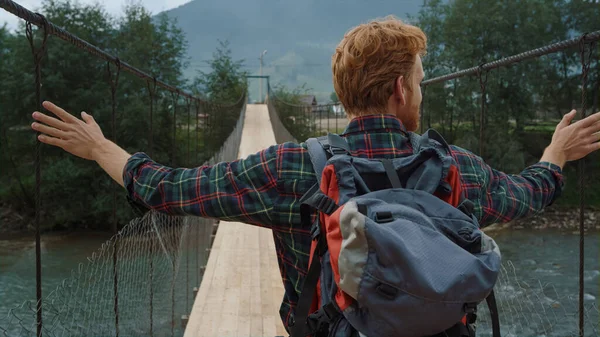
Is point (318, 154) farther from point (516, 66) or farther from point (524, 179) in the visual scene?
point (516, 66)

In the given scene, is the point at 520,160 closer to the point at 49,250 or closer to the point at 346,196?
the point at 49,250

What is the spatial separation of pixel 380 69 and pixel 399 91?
0.05 m

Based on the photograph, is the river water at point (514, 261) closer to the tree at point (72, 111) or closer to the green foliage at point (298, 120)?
the tree at point (72, 111)

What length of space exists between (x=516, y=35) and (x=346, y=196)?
1856 centimetres

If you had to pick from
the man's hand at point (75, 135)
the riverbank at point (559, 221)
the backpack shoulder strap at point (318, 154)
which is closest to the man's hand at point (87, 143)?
the man's hand at point (75, 135)

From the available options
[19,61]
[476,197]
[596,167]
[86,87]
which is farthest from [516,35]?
[476,197]

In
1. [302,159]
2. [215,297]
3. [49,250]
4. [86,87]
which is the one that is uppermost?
[86,87]

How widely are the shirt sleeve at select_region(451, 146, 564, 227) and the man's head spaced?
12 centimetres

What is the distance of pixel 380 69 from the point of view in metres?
0.84

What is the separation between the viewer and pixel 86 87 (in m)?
13.2

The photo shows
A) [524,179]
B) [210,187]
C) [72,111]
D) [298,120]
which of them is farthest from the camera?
[298,120]

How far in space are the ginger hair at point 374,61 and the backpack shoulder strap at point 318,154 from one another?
0.24 feet

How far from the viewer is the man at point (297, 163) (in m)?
0.84

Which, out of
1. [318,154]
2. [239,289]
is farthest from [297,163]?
[239,289]
